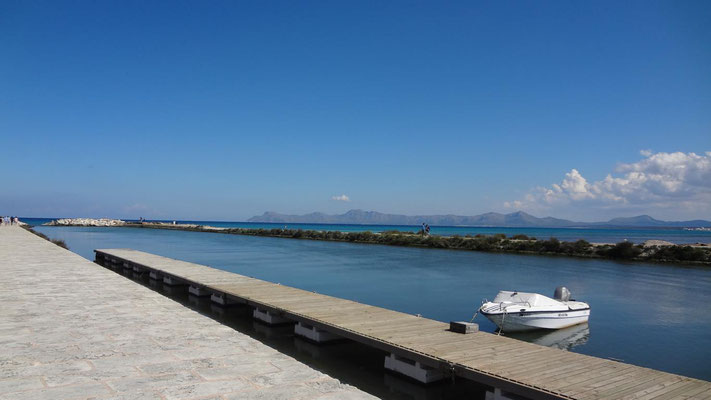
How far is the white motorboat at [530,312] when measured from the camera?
14.3 m

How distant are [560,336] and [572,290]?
29.9 ft

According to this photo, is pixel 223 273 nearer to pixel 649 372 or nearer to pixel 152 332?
pixel 152 332

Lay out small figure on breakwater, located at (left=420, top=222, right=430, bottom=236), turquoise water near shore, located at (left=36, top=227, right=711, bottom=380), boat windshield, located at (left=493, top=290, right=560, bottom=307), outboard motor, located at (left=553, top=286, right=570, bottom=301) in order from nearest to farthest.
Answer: turquoise water near shore, located at (left=36, top=227, right=711, bottom=380)
boat windshield, located at (left=493, top=290, right=560, bottom=307)
outboard motor, located at (left=553, top=286, right=570, bottom=301)
small figure on breakwater, located at (left=420, top=222, right=430, bottom=236)

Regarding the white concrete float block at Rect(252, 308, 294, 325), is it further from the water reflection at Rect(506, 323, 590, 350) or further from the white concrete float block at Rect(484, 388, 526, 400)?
the white concrete float block at Rect(484, 388, 526, 400)

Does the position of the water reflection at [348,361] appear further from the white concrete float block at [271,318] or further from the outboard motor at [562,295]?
the outboard motor at [562,295]

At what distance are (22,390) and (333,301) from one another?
25.2ft

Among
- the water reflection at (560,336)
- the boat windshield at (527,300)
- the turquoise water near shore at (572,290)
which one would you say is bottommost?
the water reflection at (560,336)

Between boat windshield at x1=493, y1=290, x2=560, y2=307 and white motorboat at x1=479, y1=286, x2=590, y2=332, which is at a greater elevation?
boat windshield at x1=493, y1=290, x2=560, y2=307

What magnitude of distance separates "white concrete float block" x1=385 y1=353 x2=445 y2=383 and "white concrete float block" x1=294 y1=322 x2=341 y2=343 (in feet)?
7.45

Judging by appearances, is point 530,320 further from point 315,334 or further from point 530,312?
point 315,334

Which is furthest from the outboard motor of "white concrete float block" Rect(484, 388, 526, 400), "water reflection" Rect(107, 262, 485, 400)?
"white concrete float block" Rect(484, 388, 526, 400)

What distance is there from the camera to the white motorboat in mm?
14273

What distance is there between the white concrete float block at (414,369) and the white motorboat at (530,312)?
6.83 metres

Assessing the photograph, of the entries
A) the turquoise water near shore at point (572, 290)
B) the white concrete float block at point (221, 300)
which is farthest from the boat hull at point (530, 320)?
the white concrete float block at point (221, 300)
